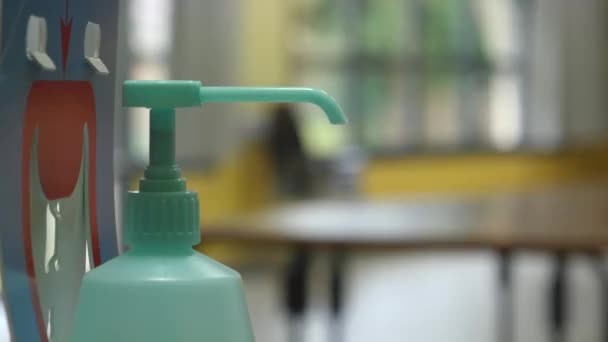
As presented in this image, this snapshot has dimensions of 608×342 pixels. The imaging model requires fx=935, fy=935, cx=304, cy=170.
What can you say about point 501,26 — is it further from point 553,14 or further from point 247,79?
point 247,79

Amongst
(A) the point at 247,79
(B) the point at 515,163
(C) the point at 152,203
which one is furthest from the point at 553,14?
(C) the point at 152,203

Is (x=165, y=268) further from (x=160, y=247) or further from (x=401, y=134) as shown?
(x=401, y=134)

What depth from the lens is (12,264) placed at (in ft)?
0.86

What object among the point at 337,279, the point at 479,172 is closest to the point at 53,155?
the point at 337,279

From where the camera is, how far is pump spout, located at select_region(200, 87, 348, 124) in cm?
28

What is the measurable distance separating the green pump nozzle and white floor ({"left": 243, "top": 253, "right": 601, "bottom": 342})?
222cm

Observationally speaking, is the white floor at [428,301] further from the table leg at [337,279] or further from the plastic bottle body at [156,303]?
the plastic bottle body at [156,303]

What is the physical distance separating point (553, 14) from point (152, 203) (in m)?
5.53

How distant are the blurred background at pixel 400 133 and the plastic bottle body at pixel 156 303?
5.62 ft

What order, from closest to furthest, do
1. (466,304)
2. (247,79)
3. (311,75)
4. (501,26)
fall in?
1. (466,304)
2. (247,79)
3. (311,75)
4. (501,26)

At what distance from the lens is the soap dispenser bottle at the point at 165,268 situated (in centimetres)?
27

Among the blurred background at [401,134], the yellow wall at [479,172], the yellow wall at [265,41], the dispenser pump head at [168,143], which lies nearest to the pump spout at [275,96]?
the dispenser pump head at [168,143]

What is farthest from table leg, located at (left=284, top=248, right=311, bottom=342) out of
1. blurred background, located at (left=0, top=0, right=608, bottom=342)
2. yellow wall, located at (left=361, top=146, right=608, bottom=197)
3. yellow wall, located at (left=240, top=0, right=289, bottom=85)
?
yellow wall, located at (left=361, top=146, right=608, bottom=197)

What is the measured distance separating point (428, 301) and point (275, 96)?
11.6 ft
